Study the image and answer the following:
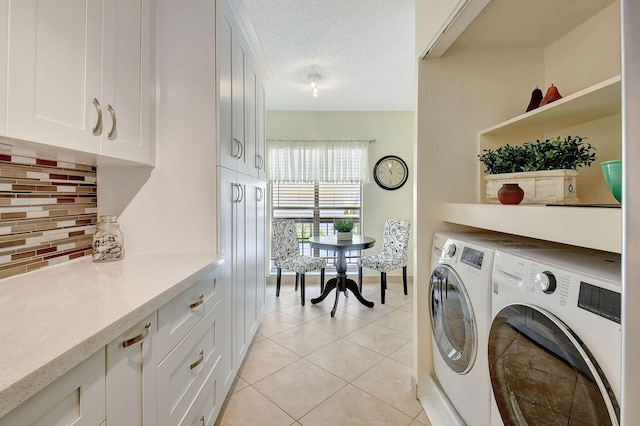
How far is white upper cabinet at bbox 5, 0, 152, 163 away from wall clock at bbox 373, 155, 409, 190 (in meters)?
3.38

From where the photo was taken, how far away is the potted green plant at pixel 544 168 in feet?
4.25

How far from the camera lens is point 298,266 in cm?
348

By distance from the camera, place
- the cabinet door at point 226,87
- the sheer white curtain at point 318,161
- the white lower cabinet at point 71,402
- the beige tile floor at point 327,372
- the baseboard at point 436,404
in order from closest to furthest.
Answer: the white lower cabinet at point 71,402 → the baseboard at point 436,404 → the cabinet door at point 226,87 → the beige tile floor at point 327,372 → the sheer white curtain at point 318,161

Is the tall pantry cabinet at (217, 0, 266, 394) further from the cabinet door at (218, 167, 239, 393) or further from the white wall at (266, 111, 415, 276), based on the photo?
the white wall at (266, 111, 415, 276)

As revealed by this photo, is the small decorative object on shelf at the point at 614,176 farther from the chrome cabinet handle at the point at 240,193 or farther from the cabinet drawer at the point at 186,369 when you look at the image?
the chrome cabinet handle at the point at 240,193

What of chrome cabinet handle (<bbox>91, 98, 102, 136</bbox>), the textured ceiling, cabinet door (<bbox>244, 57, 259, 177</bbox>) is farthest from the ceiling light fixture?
chrome cabinet handle (<bbox>91, 98, 102, 136</bbox>)

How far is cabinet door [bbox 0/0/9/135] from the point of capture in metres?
0.75

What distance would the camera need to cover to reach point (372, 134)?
14.4 feet

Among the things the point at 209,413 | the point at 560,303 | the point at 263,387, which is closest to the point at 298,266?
the point at 263,387

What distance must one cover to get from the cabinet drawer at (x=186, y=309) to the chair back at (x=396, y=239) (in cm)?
272

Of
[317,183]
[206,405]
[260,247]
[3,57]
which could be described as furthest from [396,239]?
[3,57]

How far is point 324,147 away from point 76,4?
345 cm

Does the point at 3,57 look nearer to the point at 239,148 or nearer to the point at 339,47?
the point at 239,148

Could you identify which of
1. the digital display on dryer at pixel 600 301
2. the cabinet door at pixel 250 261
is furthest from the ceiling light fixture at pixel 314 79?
the digital display on dryer at pixel 600 301
